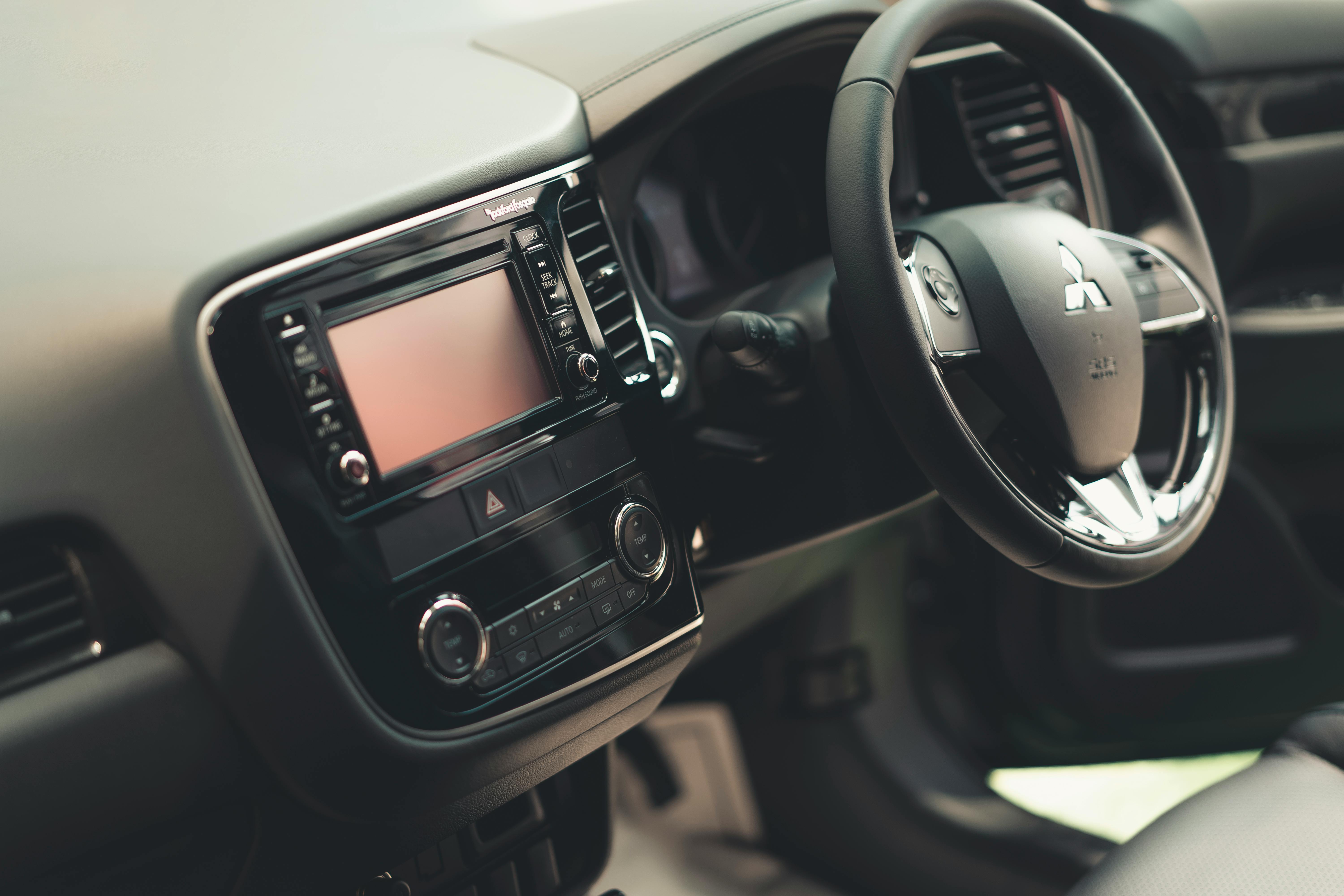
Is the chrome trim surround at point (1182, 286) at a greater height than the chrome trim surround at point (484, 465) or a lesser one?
lesser

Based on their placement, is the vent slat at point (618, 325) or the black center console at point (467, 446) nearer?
the black center console at point (467, 446)

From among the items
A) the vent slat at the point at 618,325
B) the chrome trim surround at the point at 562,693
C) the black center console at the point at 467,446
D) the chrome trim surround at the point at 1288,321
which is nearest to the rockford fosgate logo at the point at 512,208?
the black center console at the point at 467,446

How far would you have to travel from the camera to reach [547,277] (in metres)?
0.80

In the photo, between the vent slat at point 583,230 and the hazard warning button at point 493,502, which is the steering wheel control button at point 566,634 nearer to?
the hazard warning button at point 493,502

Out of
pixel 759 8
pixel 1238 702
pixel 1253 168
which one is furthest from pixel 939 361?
pixel 1238 702

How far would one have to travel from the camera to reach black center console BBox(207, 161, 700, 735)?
2.18 feet

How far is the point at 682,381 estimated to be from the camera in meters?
0.97

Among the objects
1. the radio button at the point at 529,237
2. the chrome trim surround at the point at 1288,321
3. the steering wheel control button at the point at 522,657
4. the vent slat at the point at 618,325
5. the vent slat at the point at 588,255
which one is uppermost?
the radio button at the point at 529,237

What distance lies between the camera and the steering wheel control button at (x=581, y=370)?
31.7 inches

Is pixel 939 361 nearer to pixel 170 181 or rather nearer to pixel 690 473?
pixel 690 473

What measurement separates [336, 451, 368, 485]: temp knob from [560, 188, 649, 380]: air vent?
242 millimetres

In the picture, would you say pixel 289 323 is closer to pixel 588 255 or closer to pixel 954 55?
pixel 588 255

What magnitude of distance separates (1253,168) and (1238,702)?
77cm

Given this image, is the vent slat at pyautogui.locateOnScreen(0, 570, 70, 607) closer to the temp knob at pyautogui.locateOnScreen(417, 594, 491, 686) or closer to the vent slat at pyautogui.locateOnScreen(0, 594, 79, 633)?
the vent slat at pyautogui.locateOnScreen(0, 594, 79, 633)
